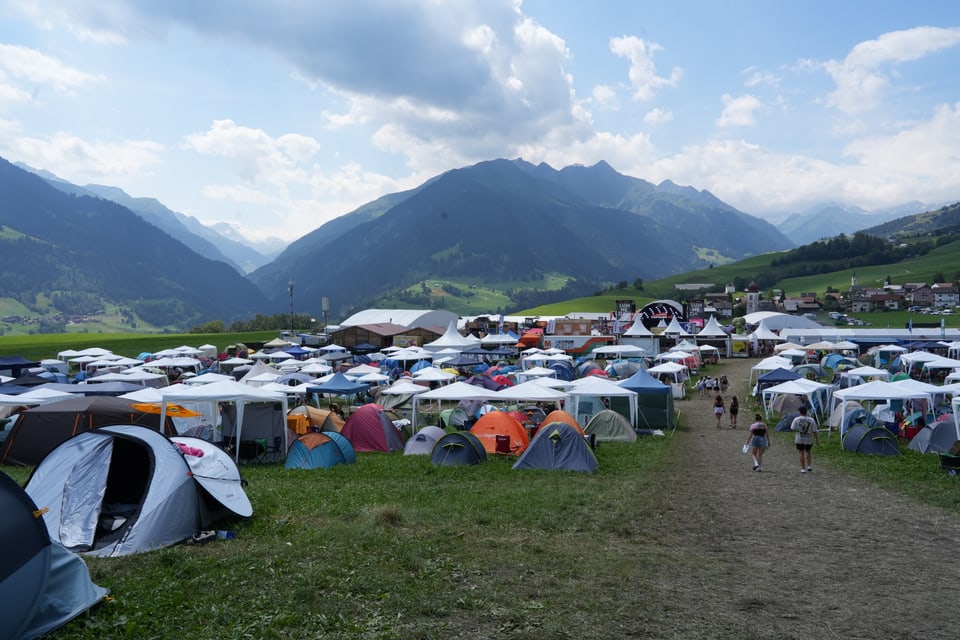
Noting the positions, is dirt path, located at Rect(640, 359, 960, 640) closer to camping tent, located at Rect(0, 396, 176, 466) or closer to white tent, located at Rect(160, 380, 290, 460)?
white tent, located at Rect(160, 380, 290, 460)

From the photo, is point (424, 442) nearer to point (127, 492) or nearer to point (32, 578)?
point (127, 492)

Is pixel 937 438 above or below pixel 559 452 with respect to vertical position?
below

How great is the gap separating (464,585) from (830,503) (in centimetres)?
780

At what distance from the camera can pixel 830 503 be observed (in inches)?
477

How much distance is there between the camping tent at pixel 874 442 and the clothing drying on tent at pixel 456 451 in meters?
9.94

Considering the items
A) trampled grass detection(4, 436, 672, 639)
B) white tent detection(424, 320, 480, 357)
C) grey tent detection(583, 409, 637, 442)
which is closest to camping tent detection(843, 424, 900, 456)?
grey tent detection(583, 409, 637, 442)

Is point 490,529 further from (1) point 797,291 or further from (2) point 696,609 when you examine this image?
(1) point 797,291

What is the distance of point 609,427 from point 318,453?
911 cm

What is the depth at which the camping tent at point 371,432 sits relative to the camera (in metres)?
19.6

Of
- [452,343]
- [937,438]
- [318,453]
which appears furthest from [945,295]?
[318,453]

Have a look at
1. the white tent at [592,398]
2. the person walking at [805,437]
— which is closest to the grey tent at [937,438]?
the person walking at [805,437]

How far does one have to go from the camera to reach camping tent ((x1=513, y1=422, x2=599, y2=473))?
1545cm

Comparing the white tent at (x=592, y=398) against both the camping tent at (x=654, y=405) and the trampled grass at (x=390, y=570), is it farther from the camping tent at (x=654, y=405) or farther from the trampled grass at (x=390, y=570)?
the trampled grass at (x=390, y=570)

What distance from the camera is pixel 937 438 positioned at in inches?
701
